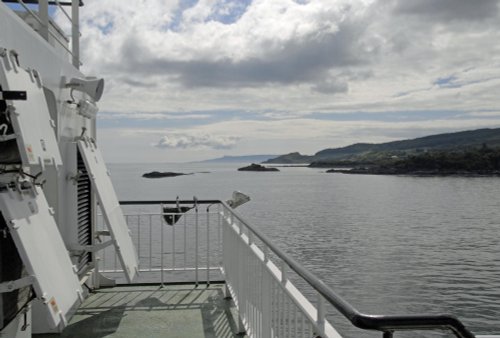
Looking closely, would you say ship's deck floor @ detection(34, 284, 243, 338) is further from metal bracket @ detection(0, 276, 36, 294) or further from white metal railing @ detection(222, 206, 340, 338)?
metal bracket @ detection(0, 276, 36, 294)

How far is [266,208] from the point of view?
43.4 meters

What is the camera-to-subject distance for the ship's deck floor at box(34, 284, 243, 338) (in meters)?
4.69

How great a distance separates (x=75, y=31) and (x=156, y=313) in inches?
124

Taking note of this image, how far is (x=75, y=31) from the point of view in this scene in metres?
5.40

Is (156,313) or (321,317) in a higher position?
(321,317)

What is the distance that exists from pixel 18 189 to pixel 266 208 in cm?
4085

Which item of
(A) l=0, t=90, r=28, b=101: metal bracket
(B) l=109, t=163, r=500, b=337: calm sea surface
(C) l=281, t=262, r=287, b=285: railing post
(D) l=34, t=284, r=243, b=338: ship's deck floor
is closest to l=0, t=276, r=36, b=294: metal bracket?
(A) l=0, t=90, r=28, b=101: metal bracket

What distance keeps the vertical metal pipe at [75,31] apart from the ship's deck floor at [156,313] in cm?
268

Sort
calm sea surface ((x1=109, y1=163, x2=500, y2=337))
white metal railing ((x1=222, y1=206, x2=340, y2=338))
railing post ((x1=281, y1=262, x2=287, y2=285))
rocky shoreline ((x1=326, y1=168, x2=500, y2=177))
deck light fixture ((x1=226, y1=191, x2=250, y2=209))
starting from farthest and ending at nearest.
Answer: rocky shoreline ((x1=326, y1=168, x2=500, y2=177)) < calm sea surface ((x1=109, y1=163, x2=500, y2=337)) < deck light fixture ((x1=226, y1=191, x2=250, y2=209)) < railing post ((x1=281, y1=262, x2=287, y2=285)) < white metal railing ((x1=222, y1=206, x2=340, y2=338))

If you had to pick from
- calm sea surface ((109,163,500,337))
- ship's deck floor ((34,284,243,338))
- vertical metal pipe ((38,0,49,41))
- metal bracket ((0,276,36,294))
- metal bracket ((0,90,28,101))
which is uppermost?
vertical metal pipe ((38,0,49,41))

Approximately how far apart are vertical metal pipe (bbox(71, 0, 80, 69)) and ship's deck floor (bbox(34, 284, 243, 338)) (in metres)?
2.68

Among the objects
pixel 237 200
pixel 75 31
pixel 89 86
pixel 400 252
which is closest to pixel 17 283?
pixel 89 86

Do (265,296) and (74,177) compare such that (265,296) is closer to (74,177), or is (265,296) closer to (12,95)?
(12,95)

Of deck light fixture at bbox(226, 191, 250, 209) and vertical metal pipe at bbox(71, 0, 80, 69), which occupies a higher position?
vertical metal pipe at bbox(71, 0, 80, 69)
